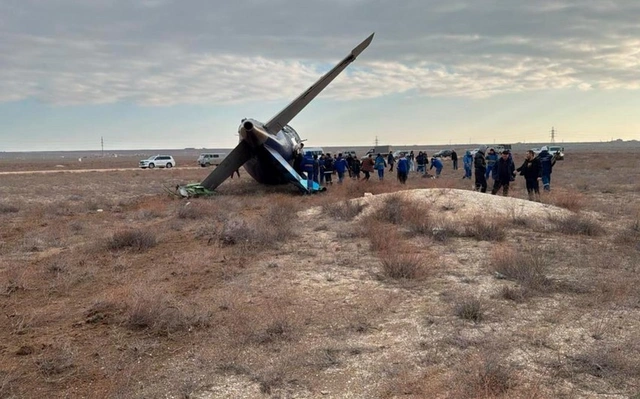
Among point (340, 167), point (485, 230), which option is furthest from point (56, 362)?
point (340, 167)

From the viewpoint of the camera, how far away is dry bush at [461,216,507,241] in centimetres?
1152

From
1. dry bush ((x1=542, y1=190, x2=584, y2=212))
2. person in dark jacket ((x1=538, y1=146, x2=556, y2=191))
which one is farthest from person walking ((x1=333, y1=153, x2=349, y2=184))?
dry bush ((x1=542, y1=190, x2=584, y2=212))

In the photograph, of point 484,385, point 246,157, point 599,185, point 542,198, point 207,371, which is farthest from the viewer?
point 599,185

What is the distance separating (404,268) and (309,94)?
15311mm

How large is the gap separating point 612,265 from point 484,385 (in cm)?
588

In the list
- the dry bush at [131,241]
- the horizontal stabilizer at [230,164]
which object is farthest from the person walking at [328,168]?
the dry bush at [131,241]

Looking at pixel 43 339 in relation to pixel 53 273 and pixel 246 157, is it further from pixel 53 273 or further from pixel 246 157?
pixel 246 157

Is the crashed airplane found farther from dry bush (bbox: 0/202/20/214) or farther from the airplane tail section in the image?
dry bush (bbox: 0/202/20/214)

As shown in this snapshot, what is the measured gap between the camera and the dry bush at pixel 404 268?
8492 millimetres

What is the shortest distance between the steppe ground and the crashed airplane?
7311mm

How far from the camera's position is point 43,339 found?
5980mm

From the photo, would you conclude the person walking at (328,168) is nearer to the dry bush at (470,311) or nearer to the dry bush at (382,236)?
the dry bush at (382,236)

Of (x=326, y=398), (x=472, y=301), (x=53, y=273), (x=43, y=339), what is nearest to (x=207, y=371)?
(x=326, y=398)

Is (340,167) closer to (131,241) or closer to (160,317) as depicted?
(131,241)
